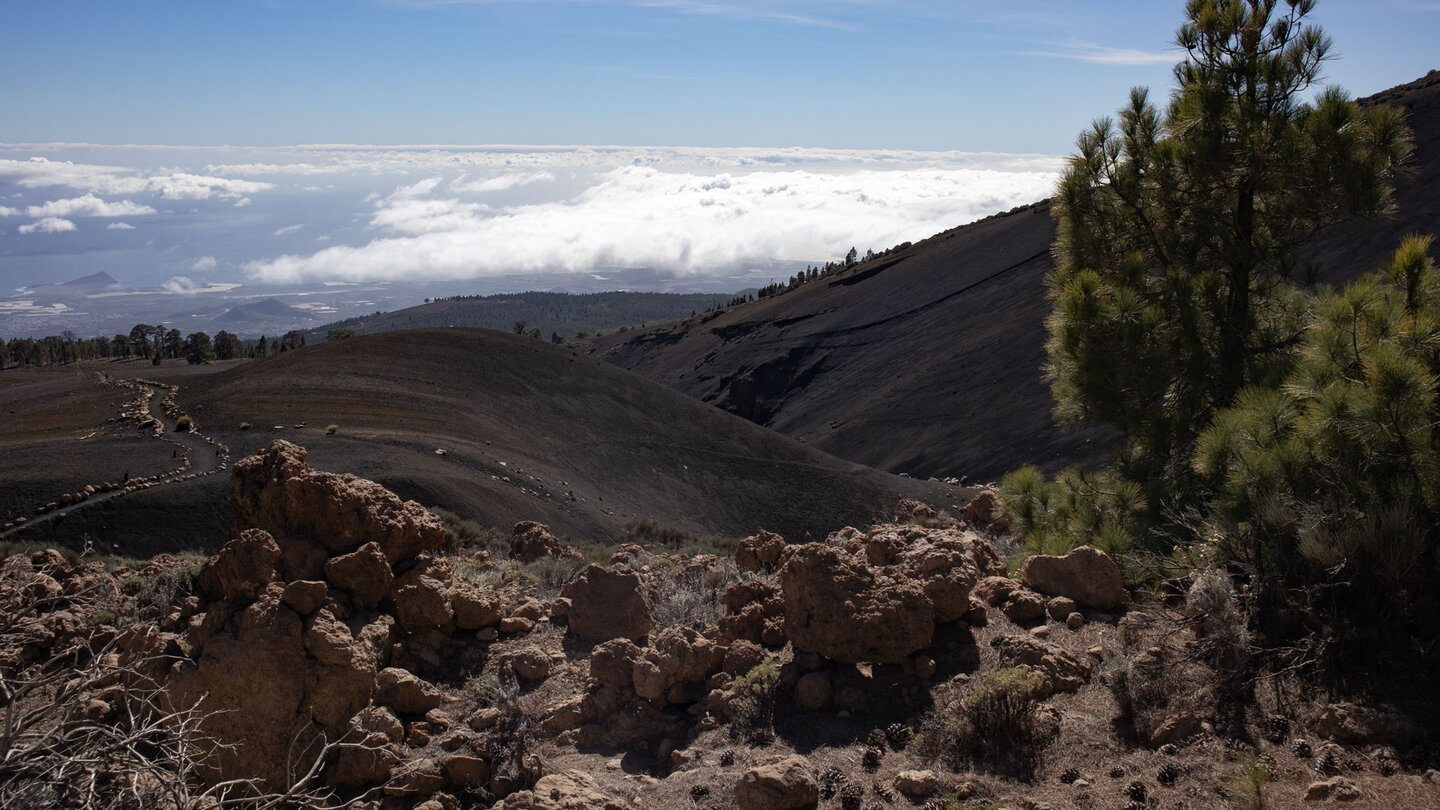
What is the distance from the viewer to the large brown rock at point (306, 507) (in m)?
5.24

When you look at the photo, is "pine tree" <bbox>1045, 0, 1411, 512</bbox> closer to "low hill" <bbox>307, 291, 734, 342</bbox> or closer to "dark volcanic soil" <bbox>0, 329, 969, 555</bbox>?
"dark volcanic soil" <bbox>0, 329, 969, 555</bbox>

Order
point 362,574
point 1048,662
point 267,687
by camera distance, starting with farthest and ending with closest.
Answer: point 362,574
point 1048,662
point 267,687

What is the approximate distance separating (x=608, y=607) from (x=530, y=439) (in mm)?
20163

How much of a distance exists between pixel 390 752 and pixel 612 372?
30.6m

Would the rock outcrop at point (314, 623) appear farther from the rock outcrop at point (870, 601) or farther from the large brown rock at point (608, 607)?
the rock outcrop at point (870, 601)

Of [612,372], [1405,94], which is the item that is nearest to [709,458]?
[612,372]

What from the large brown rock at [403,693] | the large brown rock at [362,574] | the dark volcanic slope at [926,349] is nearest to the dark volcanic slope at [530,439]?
the dark volcanic slope at [926,349]

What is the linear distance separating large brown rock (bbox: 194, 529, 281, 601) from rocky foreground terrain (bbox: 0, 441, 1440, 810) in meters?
0.01

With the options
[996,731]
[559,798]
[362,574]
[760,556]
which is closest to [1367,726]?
[996,731]

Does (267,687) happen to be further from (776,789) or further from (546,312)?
(546,312)

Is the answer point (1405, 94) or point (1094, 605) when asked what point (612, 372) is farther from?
point (1405, 94)

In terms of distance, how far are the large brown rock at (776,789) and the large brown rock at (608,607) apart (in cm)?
212

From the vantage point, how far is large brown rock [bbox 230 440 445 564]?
5.24 metres

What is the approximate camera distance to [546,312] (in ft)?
480
